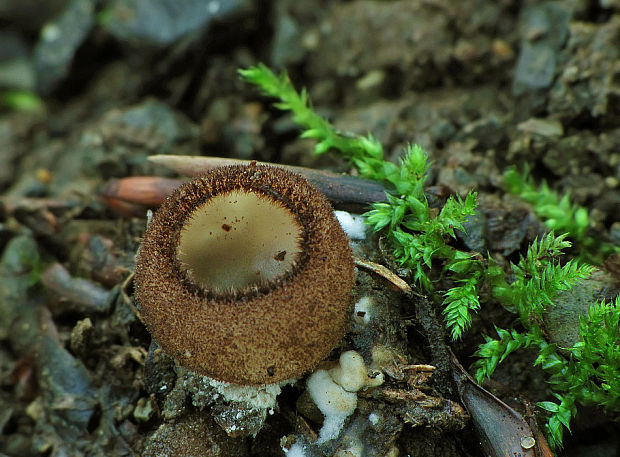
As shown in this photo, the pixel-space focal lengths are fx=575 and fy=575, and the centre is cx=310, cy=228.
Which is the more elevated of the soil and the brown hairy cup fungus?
the brown hairy cup fungus

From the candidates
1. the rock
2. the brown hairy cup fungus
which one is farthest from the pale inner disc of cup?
the rock

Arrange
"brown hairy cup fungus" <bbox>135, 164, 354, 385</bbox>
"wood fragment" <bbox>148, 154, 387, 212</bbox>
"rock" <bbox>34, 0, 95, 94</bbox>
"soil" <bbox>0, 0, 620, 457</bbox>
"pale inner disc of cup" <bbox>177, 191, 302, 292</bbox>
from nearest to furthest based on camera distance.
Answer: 1. "brown hairy cup fungus" <bbox>135, 164, 354, 385</bbox>
2. "pale inner disc of cup" <bbox>177, 191, 302, 292</bbox>
3. "soil" <bbox>0, 0, 620, 457</bbox>
4. "wood fragment" <bbox>148, 154, 387, 212</bbox>
5. "rock" <bbox>34, 0, 95, 94</bbox>

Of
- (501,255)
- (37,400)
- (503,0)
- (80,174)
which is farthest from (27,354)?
(503,0)

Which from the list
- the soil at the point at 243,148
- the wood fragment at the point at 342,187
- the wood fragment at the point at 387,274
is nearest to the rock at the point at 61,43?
the soil at the point at 243,148

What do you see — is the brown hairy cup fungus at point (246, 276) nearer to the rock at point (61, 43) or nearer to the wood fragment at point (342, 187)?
the wood fragment at point (342, 187)

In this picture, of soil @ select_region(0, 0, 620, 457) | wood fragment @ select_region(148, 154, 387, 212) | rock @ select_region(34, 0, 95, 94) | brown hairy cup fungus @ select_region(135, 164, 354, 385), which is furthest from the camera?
rock @ select_region(34, 0, 95, 94)

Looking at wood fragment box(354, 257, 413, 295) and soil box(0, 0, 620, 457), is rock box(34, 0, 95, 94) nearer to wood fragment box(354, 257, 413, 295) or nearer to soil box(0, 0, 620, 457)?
soil box(0, 0, 620, 457)
